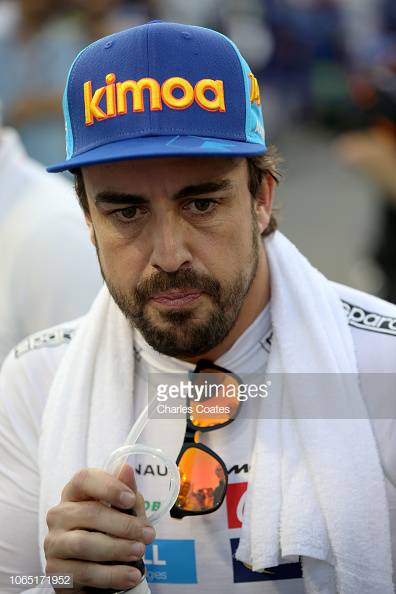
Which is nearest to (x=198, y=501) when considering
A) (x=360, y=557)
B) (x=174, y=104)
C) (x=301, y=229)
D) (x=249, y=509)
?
(x=249, y=509)

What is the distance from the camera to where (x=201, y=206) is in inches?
96.3

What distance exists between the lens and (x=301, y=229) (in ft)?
33.0

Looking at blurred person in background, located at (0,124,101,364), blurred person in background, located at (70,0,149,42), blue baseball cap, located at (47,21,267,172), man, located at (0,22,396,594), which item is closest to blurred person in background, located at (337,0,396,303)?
blurred person in background, located at (70,0,149,42)

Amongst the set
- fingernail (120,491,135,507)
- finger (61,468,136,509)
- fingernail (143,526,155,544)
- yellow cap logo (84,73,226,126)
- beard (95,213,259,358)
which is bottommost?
fingernail (143,526,155,544)

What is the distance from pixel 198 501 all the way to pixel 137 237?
676 mm

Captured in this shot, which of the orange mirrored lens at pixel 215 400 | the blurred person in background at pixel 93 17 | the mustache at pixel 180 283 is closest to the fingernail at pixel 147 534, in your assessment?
the orange mirrored lens at pixel 215 400

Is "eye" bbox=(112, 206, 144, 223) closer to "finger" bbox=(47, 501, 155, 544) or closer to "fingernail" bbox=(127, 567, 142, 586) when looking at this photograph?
"finger" bbox=(47, 501, 155, 544)

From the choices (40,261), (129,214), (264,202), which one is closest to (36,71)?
(40,261)

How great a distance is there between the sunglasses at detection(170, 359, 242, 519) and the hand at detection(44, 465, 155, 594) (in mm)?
314

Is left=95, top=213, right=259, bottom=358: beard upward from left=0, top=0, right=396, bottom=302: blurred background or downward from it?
downward

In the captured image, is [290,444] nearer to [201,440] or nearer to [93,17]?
[201,440]

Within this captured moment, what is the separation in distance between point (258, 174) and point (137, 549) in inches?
40.0

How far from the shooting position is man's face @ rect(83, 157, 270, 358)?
2406 millimetres

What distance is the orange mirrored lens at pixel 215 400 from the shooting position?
2.62 m
